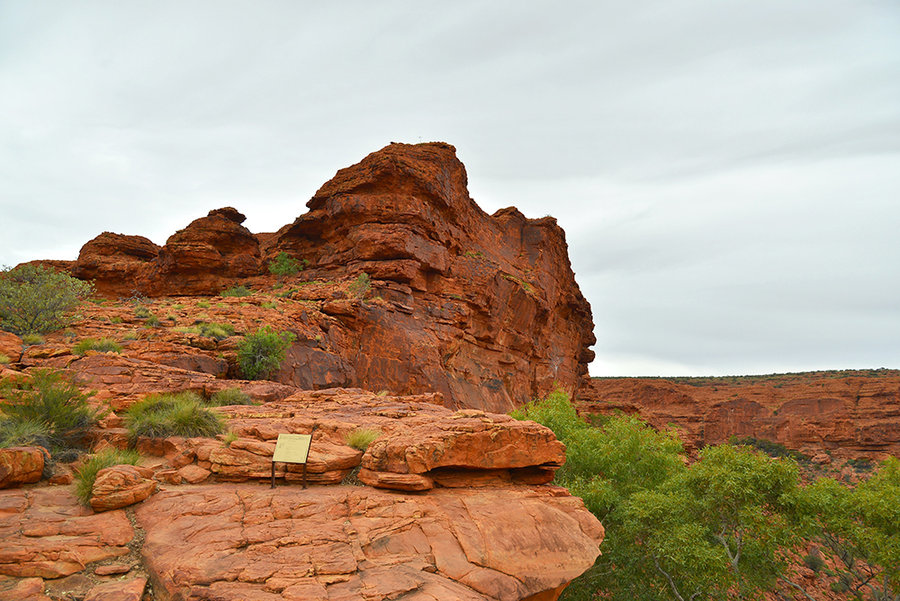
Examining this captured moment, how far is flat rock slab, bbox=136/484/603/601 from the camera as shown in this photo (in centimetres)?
446

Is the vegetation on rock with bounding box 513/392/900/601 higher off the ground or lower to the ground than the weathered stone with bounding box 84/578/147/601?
lower

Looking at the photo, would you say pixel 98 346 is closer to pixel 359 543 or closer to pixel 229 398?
pixel 229 398

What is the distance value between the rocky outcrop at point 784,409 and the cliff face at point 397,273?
16.8 meters

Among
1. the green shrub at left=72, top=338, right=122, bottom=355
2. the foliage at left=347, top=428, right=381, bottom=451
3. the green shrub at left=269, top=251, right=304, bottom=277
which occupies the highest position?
the green shrub at left=269, top=251, right=304, bottom=277

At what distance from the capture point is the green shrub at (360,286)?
22594 millimetres

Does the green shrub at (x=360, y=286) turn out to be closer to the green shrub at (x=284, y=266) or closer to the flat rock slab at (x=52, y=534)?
the green shrub at (x=284, y=266)

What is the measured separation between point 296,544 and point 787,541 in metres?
13.4

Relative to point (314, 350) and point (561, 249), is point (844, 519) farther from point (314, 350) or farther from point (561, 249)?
point (561, 249)

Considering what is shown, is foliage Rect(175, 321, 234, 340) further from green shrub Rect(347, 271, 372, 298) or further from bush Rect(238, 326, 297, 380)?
green shrub Rect(347, 271, 372, 298)

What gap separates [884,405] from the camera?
60.8m

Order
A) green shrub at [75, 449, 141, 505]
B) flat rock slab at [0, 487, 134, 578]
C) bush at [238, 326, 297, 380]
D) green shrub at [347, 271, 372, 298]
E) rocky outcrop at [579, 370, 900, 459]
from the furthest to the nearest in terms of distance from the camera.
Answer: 1. rocky outcrop at [579, 370, 900, 459]
2. green shrub at [347, 271, 372, 298]
3. bush at [238, 326, 297, 380]
4. green shrub at [75, 449, 141, 505]
5. flat rock slab at [0, 487, 134, 578]

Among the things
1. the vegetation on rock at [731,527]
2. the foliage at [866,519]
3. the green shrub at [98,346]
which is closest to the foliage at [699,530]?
the vegetation on rock at [731,527]

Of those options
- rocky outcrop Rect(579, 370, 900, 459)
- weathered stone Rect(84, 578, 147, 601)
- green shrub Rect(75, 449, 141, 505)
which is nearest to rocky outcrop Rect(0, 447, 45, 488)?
green shrub Rect(75, 449, 141, 505)

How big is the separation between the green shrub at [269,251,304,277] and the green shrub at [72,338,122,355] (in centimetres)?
1601
